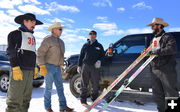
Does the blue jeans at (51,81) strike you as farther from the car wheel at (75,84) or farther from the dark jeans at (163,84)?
the dark jeans at (163,84)

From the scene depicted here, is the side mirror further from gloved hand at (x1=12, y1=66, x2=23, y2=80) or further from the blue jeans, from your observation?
gloved hand at (x1=12, y1=66, x2=23, y2=80)

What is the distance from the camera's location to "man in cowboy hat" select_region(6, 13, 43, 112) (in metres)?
3.02

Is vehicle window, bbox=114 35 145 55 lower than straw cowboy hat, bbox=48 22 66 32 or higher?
lower

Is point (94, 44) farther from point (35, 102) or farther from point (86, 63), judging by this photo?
point (35, 102)

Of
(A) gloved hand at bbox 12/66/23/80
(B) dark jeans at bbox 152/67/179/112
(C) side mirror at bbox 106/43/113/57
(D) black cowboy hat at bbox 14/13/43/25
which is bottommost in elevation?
(B) dark jeans at bbox 152/67/179/112

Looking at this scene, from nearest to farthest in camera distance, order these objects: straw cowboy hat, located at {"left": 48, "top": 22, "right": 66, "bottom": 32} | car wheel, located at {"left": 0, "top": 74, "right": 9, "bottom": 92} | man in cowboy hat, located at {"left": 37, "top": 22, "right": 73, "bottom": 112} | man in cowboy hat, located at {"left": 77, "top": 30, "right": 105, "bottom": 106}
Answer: man in cowboy hat, located at {"left": 37, "top": 22, "right": 73, "bottom": 112} → straw cowboy hat, located at {"left": 48, "top": 22, "right": 66, "bottom": 32} → man in cowboy hat, located at {"left": 77, "top": 30, "right": 105, "bottom": 106} → car wheel, located at {"left": 0, "top": 74, "right": 9, "bottom": 92}

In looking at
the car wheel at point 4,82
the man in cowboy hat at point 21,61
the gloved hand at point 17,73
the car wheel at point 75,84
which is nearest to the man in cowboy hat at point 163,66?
the man in cowboy hat at point 21,61

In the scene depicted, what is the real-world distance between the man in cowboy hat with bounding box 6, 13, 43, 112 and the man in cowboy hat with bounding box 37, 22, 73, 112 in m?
0.73

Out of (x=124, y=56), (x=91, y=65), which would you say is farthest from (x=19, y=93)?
(x=124, y=56)

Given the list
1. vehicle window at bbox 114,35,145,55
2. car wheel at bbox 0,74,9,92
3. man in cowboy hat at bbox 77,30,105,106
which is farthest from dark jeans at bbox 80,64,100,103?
car wheel at bbox 0,74,9,92

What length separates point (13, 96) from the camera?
301 centimetres

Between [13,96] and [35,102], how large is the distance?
7.99 ft

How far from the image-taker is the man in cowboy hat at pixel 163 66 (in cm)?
354

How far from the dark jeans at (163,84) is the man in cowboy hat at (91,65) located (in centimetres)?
165
